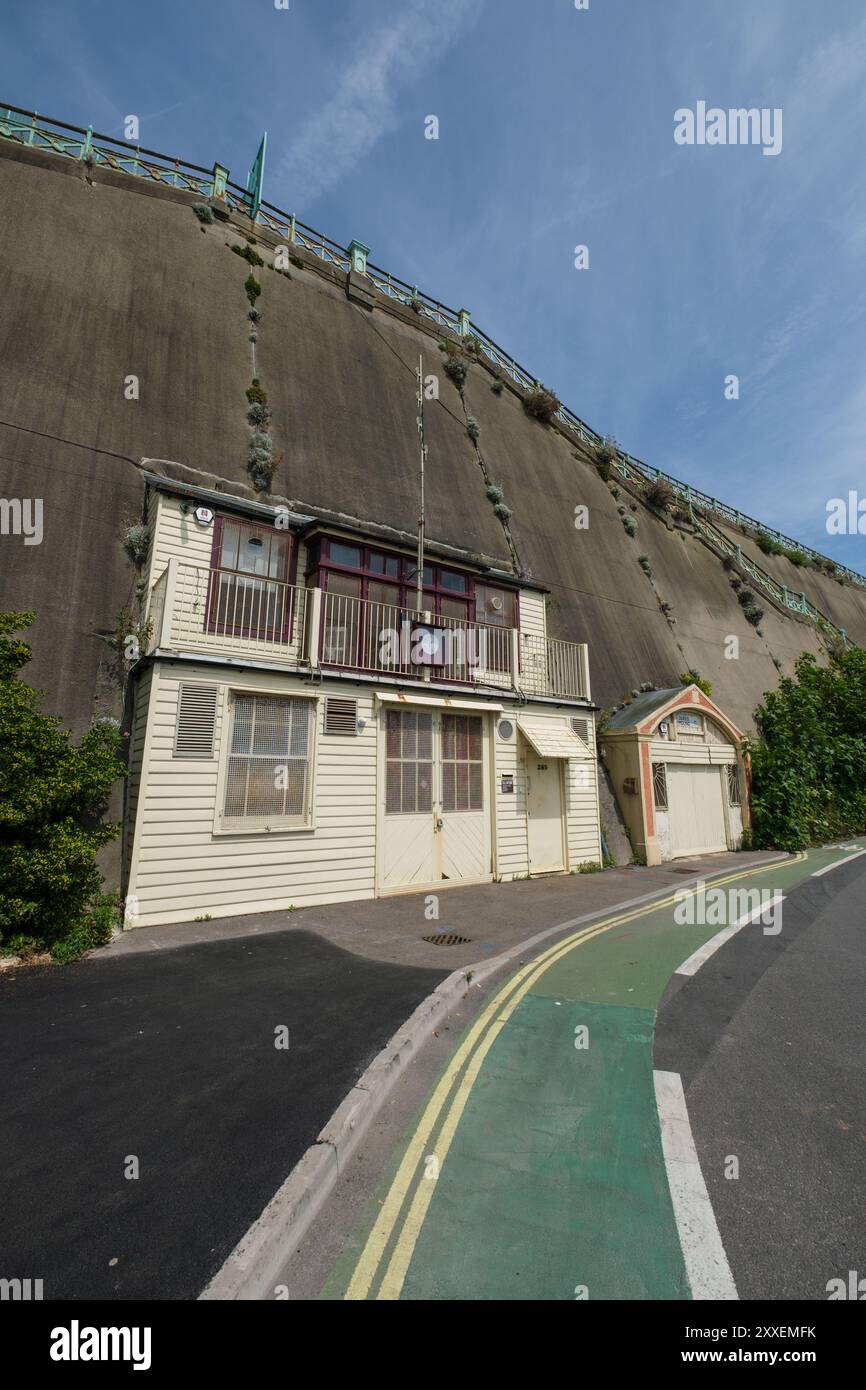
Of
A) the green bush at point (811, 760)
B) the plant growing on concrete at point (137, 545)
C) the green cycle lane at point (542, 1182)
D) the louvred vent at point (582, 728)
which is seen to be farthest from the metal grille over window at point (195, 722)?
the green bush at point (811, 760)

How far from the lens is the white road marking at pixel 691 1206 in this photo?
8.49ft

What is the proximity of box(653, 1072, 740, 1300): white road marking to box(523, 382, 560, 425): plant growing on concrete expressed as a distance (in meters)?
28.7

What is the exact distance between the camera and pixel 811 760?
2189 cm

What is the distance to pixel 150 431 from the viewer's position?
44.7 feet

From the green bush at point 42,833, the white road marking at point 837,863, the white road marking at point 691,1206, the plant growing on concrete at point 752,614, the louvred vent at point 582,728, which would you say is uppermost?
the plant growing on concrete at point 752,614

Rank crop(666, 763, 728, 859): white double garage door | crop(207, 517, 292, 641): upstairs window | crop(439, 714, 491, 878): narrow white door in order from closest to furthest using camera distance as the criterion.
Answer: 1. crop(207, 517, 292, 641): upstairs window
2. crop(439, 714, 491, 878): narrow white door
3. crop(666, 763, 728, 859): white double garage door

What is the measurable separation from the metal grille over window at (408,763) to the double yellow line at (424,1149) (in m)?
5.35

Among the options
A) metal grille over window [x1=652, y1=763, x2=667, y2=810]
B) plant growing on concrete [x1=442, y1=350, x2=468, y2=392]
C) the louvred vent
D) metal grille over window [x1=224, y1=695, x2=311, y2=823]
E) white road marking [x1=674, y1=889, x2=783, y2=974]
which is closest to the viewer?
white road marking [x1=674, y1=889, x2=783, y2=974]

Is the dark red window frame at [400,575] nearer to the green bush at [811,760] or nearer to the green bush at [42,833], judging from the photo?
the green bush at [42,833]

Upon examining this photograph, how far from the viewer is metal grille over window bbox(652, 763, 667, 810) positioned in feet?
56.9

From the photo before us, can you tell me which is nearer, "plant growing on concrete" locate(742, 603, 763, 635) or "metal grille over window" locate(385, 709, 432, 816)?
"metal grille over window" locate(385, 709, 432, 816)

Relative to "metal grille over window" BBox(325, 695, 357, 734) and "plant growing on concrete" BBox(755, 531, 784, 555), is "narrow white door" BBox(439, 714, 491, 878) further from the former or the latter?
"plant growing on concrete" BBox(755, 531, 784, 555)

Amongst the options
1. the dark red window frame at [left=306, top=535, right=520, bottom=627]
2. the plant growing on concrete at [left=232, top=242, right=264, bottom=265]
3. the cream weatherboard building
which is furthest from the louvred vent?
the plant growing on concrete at [left=232, top=242, right=264, bottom=265]
